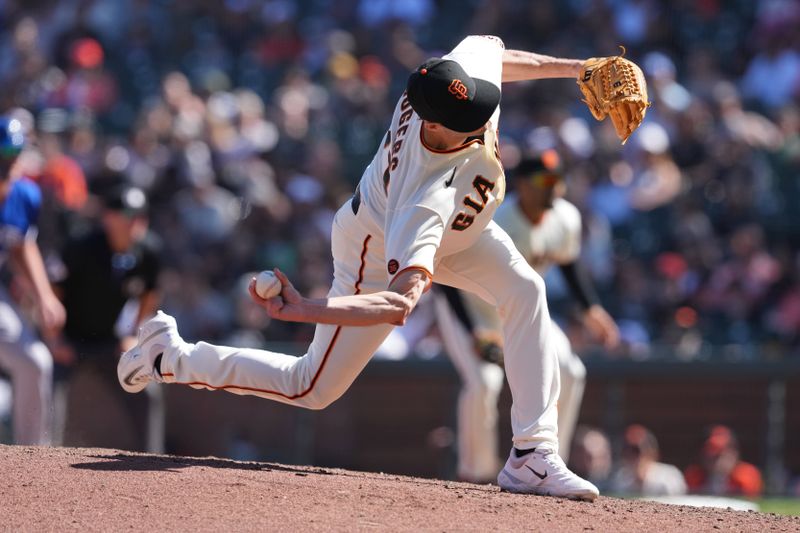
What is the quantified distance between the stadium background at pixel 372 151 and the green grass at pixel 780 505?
2.95 feet

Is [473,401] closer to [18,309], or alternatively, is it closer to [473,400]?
[473,400]

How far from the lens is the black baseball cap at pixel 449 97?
4.82m

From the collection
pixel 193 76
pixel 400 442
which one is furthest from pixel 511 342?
pixel 193 76

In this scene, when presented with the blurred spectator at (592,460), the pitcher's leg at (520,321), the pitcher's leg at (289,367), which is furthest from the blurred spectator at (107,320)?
the pitcher's leg at (520,321)

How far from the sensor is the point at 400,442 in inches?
406

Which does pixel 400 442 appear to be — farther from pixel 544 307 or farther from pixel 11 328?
pixel 544 307

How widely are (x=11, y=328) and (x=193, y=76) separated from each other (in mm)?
7179

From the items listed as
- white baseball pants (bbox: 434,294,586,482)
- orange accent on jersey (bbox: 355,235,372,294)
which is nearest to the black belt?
orange accent on jersey (bbox: 355,235,372,294)

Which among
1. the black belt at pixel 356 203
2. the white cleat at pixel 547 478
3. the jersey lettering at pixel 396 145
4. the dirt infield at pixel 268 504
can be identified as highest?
the jersey lettering at pixel 396 145

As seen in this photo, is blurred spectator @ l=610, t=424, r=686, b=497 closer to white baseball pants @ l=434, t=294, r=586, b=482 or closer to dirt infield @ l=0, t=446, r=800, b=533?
white baseball pants @ l=434, t=294, r=586, b=482

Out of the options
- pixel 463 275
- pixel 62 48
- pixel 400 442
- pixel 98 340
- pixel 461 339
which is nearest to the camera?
pixel 463 275

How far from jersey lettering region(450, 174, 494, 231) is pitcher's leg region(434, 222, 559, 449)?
30 centimetres

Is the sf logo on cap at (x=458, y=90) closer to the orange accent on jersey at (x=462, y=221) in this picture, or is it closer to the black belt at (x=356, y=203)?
the orange accent on jersey at (x=462, y=221)

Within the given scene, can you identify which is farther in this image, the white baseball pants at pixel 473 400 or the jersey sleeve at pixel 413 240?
the white baseball pants at pixel 473 400
